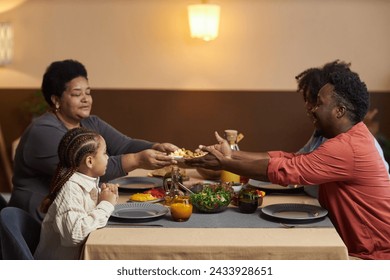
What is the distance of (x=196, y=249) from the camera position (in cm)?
197

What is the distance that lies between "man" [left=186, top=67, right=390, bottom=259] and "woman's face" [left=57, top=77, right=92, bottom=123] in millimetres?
972

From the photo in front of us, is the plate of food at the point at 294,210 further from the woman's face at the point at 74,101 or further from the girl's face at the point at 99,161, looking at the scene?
the woman's face at the point at 74,101

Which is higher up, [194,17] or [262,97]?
[194,17]

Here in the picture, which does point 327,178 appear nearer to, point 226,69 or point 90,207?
point 90,207

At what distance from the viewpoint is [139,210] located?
2.36 m

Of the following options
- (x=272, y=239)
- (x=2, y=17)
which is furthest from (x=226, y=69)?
(x=272, y=239)

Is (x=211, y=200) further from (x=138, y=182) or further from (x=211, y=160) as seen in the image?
(x=138, y=182)

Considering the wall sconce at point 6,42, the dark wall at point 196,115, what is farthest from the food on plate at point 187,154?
the wall sconce at point 6,42

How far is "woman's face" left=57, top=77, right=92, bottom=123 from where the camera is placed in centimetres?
298

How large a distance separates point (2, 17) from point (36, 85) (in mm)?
607

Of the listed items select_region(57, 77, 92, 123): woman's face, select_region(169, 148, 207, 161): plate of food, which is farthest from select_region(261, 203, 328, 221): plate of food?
select_region(57, 77, 92, 123): woman's face

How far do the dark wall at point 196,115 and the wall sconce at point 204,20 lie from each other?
0.51m
